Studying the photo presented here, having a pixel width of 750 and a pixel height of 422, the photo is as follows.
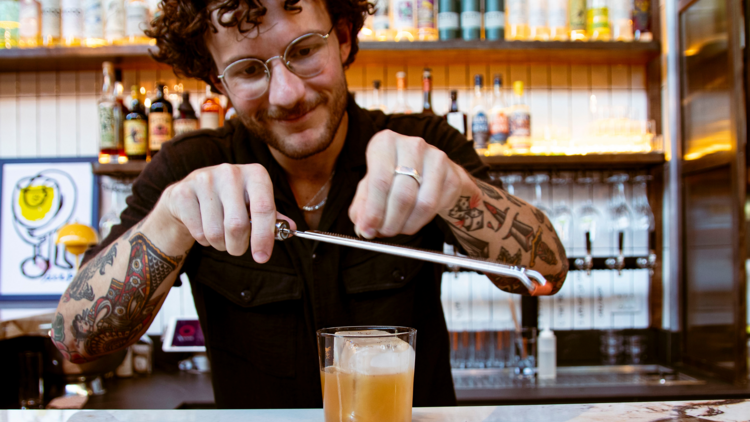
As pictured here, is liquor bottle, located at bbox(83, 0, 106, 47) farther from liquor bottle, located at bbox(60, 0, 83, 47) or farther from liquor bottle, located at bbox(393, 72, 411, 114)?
liquor bottle, located at bbox(393, 72, 411, 114)

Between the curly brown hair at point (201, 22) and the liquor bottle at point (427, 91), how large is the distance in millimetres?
905

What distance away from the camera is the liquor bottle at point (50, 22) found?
2347mm

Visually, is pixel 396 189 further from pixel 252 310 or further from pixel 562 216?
pixel 562 216

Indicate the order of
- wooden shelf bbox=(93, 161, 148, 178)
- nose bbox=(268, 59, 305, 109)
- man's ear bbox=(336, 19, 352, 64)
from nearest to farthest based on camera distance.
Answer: nose bbox=(268, 59, 305, 109), man's ear bbox=(336, 19, 352, 64), wooden shelf bbox=(93, 161, 148, 178)

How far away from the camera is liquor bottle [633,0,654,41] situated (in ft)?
7.72

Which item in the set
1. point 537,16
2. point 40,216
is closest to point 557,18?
point 537,16

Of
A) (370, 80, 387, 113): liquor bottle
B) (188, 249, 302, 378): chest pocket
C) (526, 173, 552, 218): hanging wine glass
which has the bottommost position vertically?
(188, 249, 302, 378): chest pocket

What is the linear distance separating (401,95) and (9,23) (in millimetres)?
1721

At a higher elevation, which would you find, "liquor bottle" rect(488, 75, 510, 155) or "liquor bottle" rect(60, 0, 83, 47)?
"liquor bottle" rect(60, 0, 83, 47)

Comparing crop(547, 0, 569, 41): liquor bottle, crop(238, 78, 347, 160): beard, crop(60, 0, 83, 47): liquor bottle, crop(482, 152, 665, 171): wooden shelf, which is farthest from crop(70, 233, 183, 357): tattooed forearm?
crop(547, 0, 569, 41): liquor bottle

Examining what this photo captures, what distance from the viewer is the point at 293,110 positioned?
1044 millimetres

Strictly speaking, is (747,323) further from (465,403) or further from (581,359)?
(465,403)

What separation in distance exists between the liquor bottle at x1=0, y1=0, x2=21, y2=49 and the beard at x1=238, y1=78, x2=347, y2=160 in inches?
72.9

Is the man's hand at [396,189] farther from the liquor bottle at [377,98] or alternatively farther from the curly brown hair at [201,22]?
the liquor bottle at [377,98]
